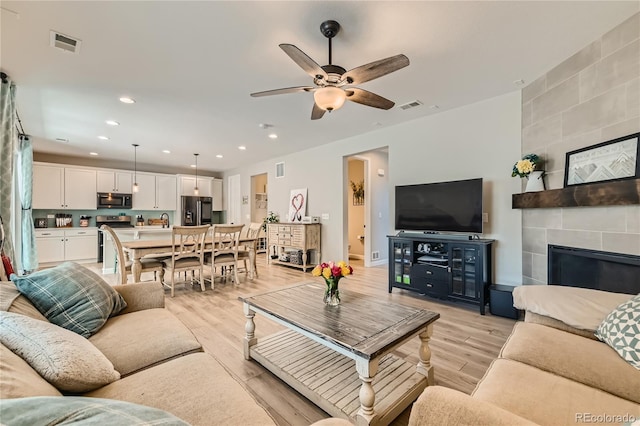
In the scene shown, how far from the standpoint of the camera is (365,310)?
2.00 m

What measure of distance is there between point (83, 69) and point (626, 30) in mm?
4812

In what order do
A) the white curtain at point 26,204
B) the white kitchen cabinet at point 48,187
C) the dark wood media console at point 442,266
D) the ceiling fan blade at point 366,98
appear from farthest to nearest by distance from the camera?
the white kitchen cabinet at point 48,187 → the white curtain at point 26,204 → the dark wood media console at point 442,266 → the ceiling fan blade at point 366,98

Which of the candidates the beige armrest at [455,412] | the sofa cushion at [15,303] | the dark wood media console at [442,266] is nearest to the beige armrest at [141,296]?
the sofa cushion at [15,303]

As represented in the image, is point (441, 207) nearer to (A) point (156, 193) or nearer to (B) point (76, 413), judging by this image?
(B) point (76, 413)

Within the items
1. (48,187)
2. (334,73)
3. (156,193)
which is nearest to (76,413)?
(334,73)

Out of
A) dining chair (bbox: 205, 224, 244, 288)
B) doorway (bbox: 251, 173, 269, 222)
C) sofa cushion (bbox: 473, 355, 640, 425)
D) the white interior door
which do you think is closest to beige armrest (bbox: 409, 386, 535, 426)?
sofa cushion (bbox: 473, 355, 640, 425)

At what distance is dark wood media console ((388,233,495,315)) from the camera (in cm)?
324

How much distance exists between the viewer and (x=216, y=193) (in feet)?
30.1

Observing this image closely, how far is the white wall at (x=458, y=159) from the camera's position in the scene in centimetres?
339

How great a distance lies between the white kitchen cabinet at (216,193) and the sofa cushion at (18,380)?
863 cm

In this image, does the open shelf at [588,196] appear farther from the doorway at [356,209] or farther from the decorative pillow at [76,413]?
the doorway at [356,209]

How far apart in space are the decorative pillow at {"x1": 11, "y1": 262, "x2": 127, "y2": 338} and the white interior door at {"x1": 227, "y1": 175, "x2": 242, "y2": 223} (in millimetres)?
6814

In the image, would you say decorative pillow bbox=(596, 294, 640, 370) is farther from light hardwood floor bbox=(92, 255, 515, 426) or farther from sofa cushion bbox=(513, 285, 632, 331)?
light hardwood floor bbox=(92, 255, 515, 426)


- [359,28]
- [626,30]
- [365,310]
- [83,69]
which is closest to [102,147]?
[83,69]
